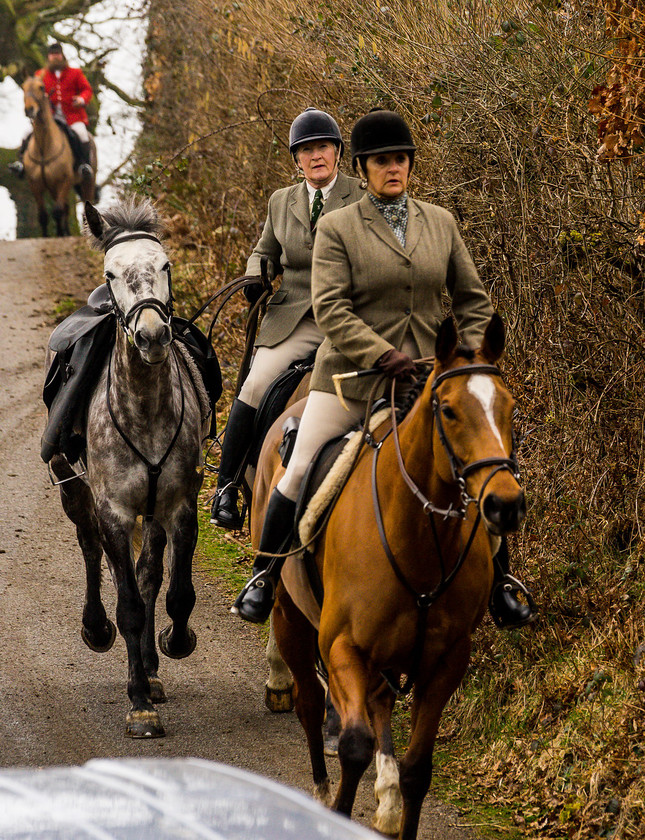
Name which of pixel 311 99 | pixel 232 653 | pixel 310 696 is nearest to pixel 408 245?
pixel 310 696

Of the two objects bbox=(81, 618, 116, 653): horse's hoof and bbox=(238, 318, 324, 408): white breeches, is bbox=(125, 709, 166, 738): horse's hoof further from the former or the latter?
bbox=(238, 318, 324, 408): white breeches

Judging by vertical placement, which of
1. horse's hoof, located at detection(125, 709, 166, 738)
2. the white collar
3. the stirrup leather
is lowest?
horse's hoof, located at detection(125, 709, 166, 738)

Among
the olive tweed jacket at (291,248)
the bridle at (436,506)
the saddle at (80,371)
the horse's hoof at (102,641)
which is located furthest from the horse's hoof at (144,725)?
the olive tweed jacket at (291,248)

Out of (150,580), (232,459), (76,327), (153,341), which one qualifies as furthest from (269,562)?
(76,327)

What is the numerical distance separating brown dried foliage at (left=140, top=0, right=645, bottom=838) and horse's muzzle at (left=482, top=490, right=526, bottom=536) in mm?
1738

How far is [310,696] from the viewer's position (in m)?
5.52

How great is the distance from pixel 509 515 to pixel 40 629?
5111 mm

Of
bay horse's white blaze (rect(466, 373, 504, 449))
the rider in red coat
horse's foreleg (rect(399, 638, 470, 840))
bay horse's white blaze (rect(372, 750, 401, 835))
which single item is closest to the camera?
bay horse's white blaze (rect(466, 373, 504, 449))

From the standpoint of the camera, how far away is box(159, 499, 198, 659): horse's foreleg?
6.75 metres

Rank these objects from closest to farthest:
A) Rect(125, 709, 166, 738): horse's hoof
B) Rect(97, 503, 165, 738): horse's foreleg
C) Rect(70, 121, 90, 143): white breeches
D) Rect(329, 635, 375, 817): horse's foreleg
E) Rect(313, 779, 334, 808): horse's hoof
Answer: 1. Rect(329, 635, 375, 817): horse's foreleg
2. Rect(313, 779, 334, 808): horse's hoof
3. Rect(125, 709, 166, 738): horse's hoof
4. Rect(97, 503, 165, 738): horse's foreleg
5. Rect(70, 121, 90, 143): white breeches

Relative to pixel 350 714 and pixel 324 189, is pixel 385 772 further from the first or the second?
pixel 324 189

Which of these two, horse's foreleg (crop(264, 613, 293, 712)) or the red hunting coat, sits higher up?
the red hunting coat

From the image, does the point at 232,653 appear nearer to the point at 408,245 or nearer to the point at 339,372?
the point at 339,372

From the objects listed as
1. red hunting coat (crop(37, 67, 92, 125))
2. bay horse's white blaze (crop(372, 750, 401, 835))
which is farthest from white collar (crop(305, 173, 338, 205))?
red hunting coat (crop(37, 67, 92, 125))
